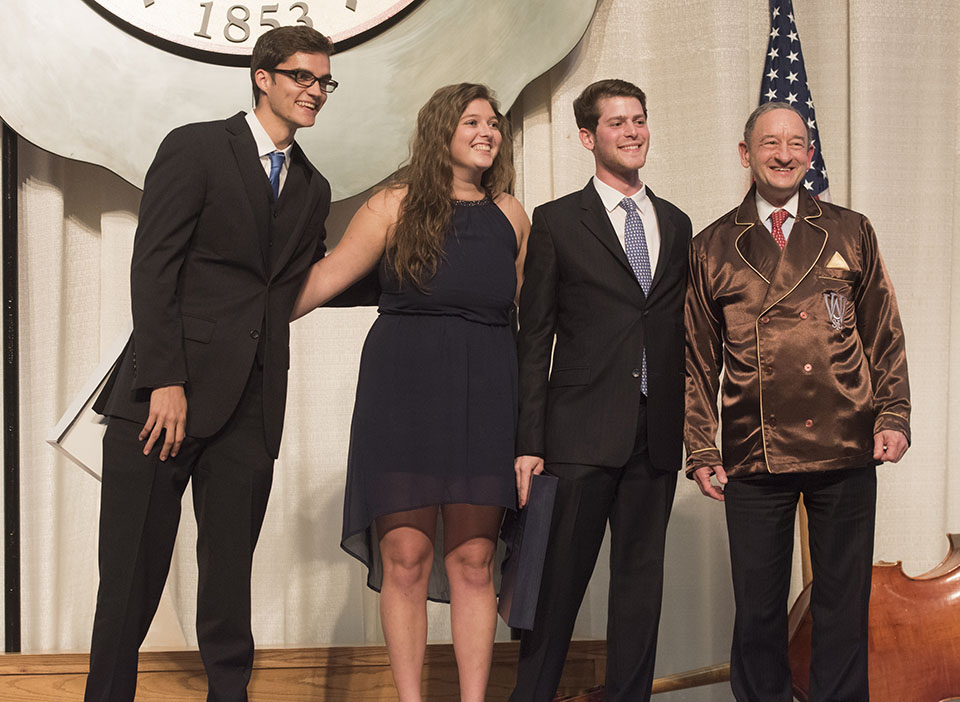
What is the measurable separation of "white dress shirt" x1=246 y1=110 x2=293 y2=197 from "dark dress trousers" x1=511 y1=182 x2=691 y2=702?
55cm

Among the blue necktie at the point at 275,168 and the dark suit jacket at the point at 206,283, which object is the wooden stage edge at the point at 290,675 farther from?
the blue necktie at the point at 275,168

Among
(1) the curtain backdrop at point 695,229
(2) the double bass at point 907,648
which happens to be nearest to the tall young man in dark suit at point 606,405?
(2) the double bass at point 907,648

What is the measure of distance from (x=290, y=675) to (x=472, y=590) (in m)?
0.87

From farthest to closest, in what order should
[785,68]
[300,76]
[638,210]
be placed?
[785,68], [638,210], [300,76]

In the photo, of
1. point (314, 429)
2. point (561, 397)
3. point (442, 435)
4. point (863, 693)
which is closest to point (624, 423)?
point (561, 397)

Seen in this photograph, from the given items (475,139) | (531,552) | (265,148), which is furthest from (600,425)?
(265,148)

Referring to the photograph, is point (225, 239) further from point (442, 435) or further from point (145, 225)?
point (442, 435)

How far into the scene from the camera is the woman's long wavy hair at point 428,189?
224 cm

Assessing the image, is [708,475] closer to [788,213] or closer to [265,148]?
[788,213]

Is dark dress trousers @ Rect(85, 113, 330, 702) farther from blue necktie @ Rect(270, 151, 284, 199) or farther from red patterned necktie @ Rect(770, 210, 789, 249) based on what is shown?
red patterned necktie @ Rect(770, 210, 789, 249)

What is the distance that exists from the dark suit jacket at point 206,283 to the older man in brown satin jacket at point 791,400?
871 millimetres

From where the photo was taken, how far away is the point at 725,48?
3199 millimetres

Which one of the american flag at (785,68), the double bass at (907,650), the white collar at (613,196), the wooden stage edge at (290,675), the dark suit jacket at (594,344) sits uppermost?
the american flag at (785,68)

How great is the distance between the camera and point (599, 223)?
2.31 m
